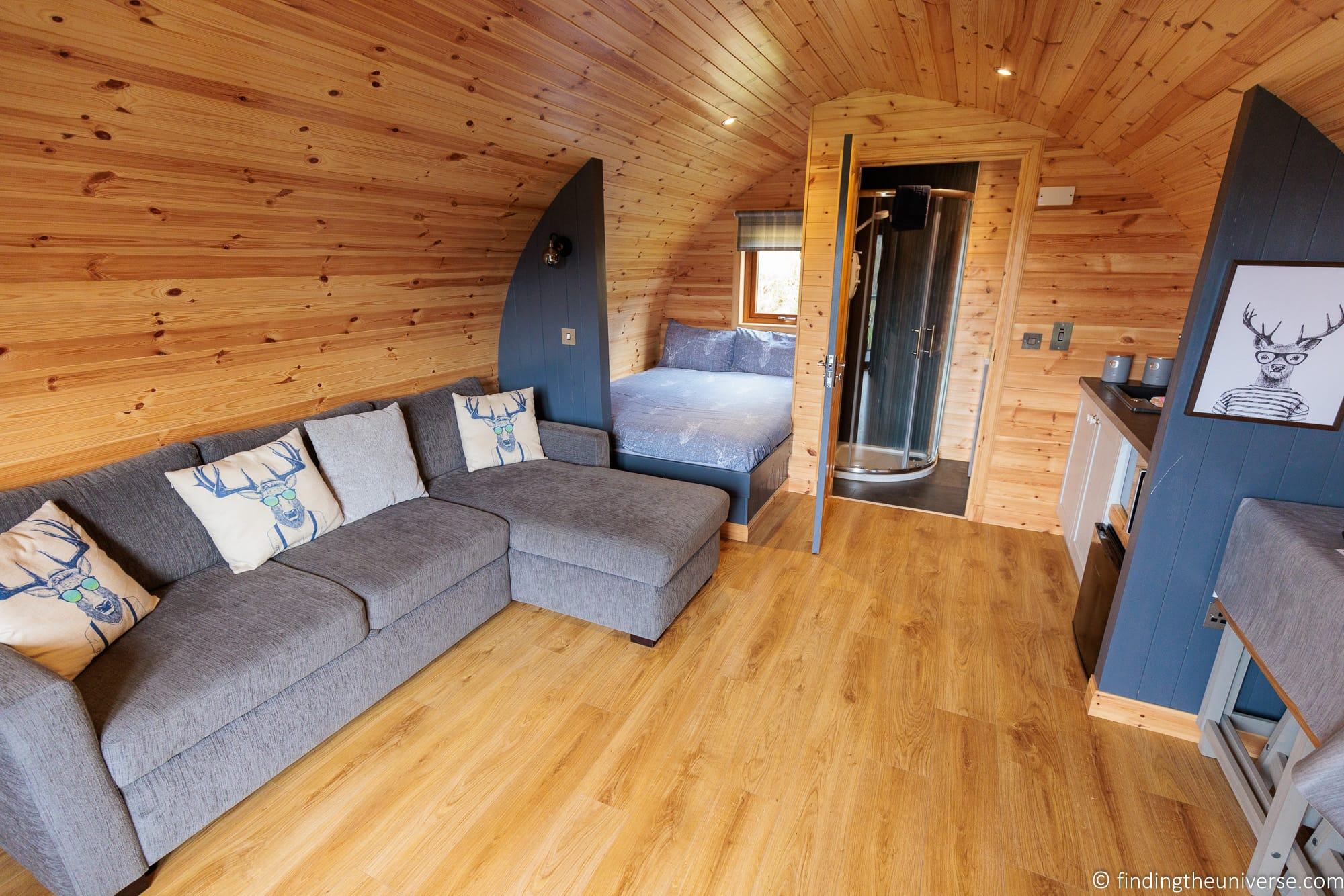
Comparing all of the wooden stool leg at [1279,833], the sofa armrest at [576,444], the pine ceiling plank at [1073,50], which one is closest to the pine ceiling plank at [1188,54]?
the pine ceiling plank at [1073,50]

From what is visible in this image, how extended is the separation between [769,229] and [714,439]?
2.31 meters

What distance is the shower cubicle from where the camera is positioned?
395 cm

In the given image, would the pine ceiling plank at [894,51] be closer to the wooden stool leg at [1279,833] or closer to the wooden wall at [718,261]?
the wooden wall at [718,261]

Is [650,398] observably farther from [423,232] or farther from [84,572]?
[84,572]

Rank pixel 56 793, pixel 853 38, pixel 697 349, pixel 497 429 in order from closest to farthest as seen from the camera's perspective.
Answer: pixel 56 793
pixel 853 38
pixel 497 429
pixel 697 349

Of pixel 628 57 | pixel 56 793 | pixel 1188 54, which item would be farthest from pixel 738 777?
pixel 628 57

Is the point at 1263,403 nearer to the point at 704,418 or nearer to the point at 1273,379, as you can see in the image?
the point at 1273,379

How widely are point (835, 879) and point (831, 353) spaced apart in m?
2.17

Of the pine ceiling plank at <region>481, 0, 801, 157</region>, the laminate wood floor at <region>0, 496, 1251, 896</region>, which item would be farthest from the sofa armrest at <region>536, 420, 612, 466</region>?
the pine ceiling plank at <region>481, 0, 801, 157</region>

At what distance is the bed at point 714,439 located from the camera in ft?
→ 10.6

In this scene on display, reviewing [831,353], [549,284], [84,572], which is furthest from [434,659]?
[831,353]

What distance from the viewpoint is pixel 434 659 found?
7.68 ft

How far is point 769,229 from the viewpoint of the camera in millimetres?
4785

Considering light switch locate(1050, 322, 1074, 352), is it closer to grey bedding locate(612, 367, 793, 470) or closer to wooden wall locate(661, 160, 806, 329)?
grey bedding locate(612, 367, 793, 470)
